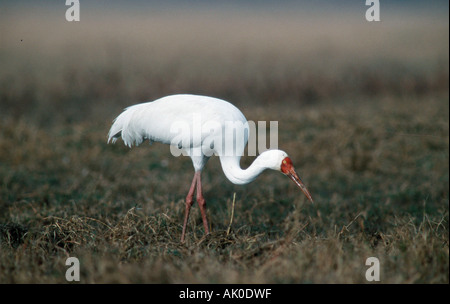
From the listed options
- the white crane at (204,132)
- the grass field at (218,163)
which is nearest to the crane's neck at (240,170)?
the white crane at (204,132)

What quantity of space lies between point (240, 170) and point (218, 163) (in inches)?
150

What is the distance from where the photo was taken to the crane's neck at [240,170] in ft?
17.4

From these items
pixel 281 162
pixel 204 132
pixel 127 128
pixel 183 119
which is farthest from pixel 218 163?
pixel 281 162

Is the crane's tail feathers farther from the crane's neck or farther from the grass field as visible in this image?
the crane's neck

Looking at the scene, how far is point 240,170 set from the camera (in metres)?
5.50

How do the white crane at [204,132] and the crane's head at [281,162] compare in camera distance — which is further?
the white crane at [204,132]

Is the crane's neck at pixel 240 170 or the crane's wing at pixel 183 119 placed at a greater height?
A: the crane's wing at pixel 183 119

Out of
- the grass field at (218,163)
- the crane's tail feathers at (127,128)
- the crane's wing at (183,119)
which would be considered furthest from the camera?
the crane's tail feathers at (127,128)

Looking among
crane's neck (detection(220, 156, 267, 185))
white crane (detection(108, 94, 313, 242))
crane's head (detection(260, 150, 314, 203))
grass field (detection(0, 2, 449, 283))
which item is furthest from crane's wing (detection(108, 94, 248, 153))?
grass field (detection(0, 2, 449, 283))

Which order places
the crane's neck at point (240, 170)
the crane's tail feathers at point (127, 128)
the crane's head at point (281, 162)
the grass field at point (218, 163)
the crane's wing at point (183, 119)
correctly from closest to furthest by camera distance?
1. the grass field at point (218, 163)
2. the crane's head at point (281, 162)
3. the crane's neck at point (240, 170)
4. the crane's wing at point (183, 119)
5. the crane's tail feathers at point (127, 128)

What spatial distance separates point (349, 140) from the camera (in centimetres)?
961

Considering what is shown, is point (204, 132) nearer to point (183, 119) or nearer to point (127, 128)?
point (183, 119)

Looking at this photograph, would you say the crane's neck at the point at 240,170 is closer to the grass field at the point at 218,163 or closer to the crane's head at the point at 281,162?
the crane's head at the point at 281,162

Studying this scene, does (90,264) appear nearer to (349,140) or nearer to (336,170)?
(336,170)
